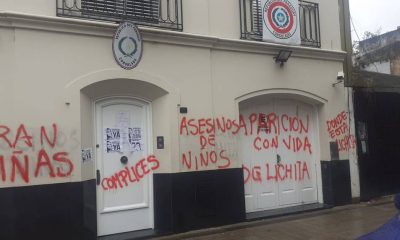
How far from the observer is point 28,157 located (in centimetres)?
625

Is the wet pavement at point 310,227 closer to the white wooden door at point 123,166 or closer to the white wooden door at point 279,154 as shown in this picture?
the white wooden door at point 279,154

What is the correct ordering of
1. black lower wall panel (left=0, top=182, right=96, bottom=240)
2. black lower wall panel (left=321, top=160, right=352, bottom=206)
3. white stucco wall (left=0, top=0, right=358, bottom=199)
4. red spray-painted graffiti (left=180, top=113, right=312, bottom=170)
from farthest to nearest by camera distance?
black lower wall panel (left=321, top=160, right=352, bottom=206) → red spray-painted graffiti (left=180, top=113, right=312, bottom=170) → white stucco wall (left=0, top=0, right=358, bottom=199) → black lower wall panel (left=0, top=182, right=96, bottom=240)

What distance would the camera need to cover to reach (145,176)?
766cm

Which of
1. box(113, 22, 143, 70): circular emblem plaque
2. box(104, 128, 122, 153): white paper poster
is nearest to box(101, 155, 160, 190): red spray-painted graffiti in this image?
box(104, 128, 122, 153): white paper poster

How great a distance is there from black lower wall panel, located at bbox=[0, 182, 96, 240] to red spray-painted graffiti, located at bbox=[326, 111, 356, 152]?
5.80m

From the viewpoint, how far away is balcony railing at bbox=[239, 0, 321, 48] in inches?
338

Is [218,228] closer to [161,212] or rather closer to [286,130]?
[161,212]

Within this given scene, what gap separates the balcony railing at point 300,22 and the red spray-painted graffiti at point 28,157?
4221 millimetres

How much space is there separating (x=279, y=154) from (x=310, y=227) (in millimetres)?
1927

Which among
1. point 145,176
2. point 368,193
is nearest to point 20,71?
point 145,176

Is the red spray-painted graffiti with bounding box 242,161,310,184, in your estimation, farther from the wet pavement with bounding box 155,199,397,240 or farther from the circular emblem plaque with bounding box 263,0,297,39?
the circular emblem plaque with bounding box 263,0,297,39

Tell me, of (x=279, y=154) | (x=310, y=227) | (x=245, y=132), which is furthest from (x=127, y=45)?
(x=310, y=227)

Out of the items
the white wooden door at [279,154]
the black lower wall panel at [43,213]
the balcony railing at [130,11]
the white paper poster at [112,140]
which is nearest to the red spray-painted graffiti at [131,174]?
the white paper poster at [112,140]

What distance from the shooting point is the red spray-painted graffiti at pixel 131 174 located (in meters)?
7.34
